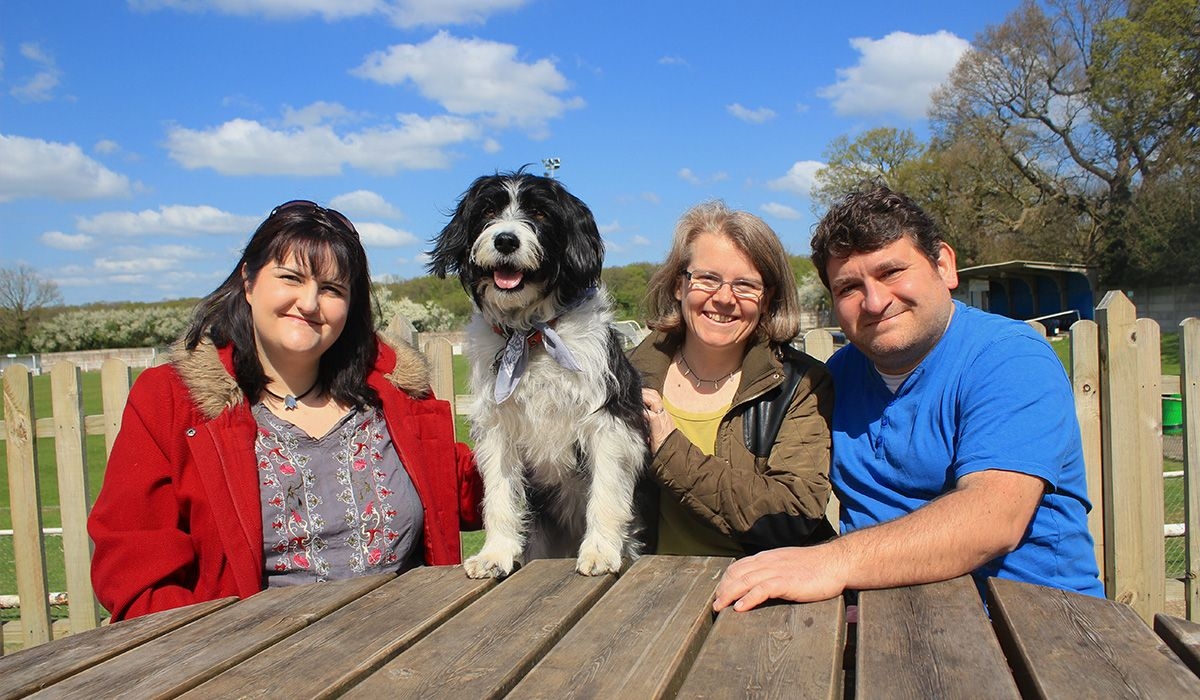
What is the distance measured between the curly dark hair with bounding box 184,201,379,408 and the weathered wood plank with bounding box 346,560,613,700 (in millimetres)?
1151

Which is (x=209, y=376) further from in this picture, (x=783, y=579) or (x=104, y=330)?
(x=104, y=330)

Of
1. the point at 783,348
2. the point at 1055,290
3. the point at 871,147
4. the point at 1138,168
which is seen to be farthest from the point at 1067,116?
the point at 783,348

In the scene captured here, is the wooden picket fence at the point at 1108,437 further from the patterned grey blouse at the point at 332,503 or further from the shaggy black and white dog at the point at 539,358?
the patterned grey blouse at the point at 332,503

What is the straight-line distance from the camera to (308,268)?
2.85m

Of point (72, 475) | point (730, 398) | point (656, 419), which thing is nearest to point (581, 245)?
point (656, 419)

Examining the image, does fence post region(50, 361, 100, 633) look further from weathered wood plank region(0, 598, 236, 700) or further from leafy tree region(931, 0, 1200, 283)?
leafy tree region(931, 0, 1200, 283)

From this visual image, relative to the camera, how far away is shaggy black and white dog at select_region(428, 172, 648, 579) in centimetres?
298

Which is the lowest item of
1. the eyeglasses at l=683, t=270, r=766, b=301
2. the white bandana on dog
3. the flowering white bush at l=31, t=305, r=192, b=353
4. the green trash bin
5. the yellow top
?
the green trash bin

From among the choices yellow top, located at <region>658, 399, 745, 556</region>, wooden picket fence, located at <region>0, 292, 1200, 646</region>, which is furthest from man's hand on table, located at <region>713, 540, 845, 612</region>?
wooden picket fence, located at <region>0, 292, 1200, 646</region>

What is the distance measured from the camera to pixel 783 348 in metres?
3.26

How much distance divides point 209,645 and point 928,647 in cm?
152

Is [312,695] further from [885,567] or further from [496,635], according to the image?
[885,567]

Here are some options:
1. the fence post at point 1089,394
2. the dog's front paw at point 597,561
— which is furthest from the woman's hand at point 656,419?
the fence post at point 1089,394

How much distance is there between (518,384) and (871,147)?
50.7 m
